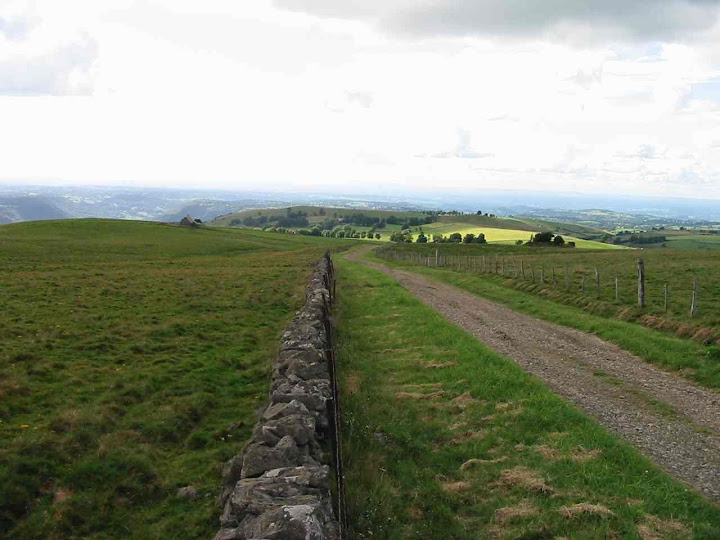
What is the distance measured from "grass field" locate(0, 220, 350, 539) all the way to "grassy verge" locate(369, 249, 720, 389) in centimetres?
1349

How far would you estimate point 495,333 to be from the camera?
21.6 metres

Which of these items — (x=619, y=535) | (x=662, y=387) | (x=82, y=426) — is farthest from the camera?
(x=662, y=387)

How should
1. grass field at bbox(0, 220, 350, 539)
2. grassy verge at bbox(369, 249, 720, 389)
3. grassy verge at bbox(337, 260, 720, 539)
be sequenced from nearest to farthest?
1. grassy verge at bbox(337, 260, 720, 539)
2. grass field at bbox(0, 220, 350, 539)
3. grassy verge at bbox(369, 249, 720, 389)

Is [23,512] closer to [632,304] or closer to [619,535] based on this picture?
[619,535]

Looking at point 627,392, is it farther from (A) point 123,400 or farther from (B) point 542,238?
(B) point 542,238

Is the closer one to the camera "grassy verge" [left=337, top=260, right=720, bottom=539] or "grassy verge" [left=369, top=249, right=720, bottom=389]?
"grassy verge" [left=337, top=260, right=720, bottom=539]

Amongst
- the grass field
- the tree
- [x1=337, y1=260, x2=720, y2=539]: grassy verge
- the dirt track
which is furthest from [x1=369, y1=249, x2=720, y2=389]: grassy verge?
the tree

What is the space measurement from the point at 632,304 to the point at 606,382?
43.3 ft

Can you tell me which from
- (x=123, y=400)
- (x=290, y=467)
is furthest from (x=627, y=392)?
(x=123, y=400)

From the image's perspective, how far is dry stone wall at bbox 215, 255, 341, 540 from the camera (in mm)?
6188

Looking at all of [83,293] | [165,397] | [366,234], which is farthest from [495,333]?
[366,234]

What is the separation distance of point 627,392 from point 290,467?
35.4 ft

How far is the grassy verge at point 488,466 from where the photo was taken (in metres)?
7.96

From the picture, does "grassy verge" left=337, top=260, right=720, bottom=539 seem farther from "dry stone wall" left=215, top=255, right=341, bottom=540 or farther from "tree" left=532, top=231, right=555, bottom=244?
"tree" left=532, top=231, right=555, bottom=244
